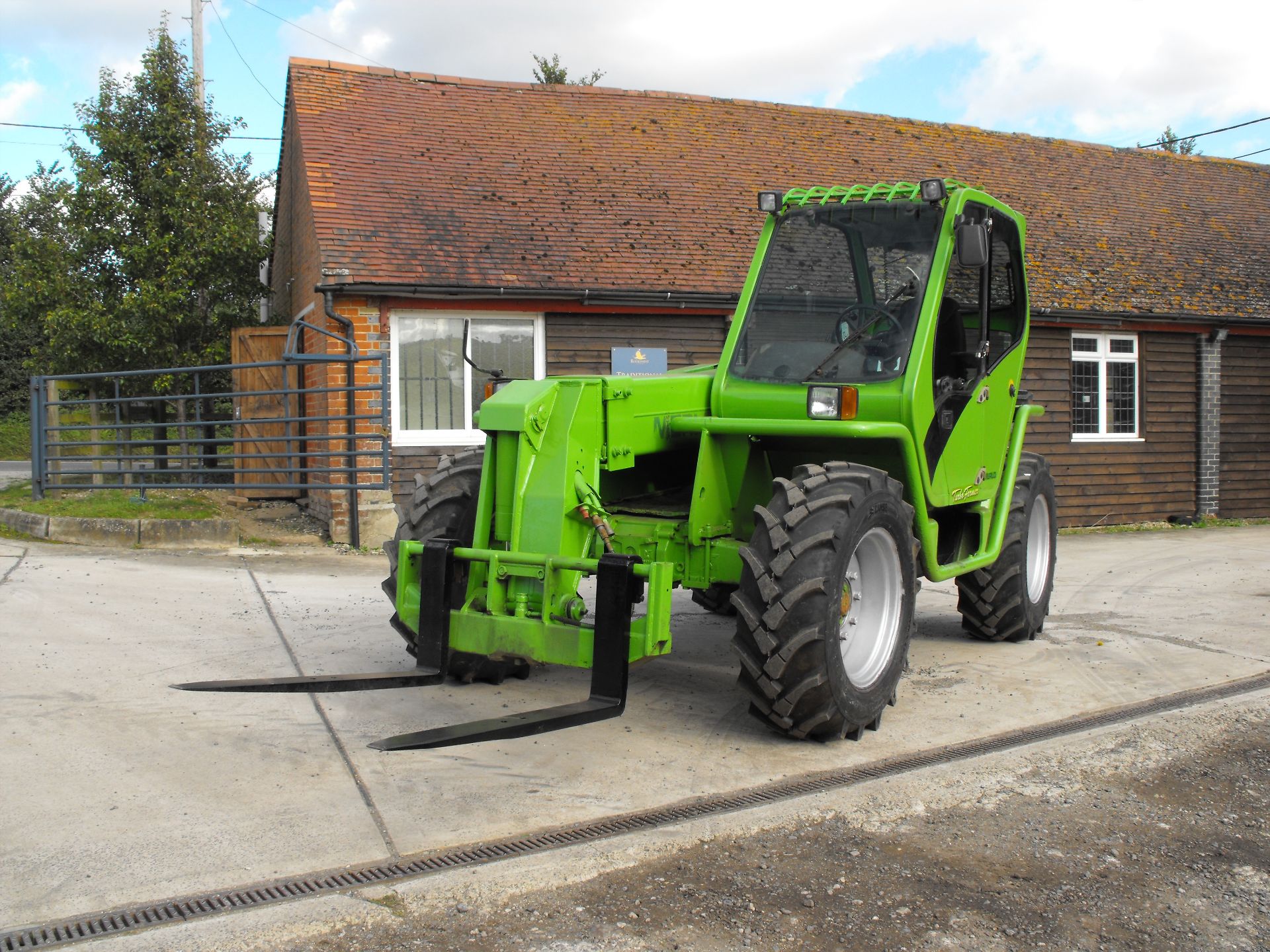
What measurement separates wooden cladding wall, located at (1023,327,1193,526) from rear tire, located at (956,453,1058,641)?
836 centimetres

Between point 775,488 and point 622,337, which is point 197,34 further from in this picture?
point 775,488

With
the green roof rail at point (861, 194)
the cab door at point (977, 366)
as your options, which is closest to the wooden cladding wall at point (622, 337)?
the cab door at point (977, 366)

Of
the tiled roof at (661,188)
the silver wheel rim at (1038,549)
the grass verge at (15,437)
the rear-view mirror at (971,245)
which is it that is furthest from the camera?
the grass verge at (15,437)

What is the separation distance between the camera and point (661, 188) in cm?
1540

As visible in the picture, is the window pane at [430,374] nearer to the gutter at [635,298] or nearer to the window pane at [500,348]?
the window pane at [500,348]

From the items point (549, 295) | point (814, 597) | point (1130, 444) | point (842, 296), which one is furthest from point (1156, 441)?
point (814, 597)

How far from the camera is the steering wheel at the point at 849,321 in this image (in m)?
5.92

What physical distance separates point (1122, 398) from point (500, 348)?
370 inches

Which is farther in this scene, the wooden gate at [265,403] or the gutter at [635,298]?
the wooden gate at [265,403]

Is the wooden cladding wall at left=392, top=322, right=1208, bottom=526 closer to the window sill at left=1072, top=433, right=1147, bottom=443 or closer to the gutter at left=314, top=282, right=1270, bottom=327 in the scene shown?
the window sill at left=1072, top=433, right=1147, bottom=443

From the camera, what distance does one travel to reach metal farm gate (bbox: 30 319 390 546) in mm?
11805

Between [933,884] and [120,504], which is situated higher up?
[120,504]

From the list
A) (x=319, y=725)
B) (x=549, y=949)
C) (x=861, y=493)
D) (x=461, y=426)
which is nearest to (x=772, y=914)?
(x=549, y=949)

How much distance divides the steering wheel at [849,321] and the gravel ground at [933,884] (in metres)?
2.28
